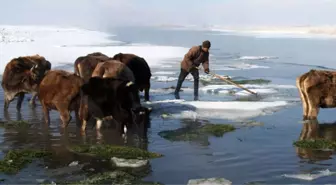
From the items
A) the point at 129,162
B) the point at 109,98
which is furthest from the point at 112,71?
the point at 129,162

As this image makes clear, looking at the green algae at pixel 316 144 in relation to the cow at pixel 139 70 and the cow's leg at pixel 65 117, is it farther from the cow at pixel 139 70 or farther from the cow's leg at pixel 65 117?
the cow at pixel 139 70

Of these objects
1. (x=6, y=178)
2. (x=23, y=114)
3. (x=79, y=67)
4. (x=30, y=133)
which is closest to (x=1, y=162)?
(x=6, y=178)

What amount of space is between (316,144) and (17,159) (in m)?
5.60

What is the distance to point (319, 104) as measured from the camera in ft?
39.5

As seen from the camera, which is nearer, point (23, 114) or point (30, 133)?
point (30, 133)

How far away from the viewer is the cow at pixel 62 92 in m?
10.4

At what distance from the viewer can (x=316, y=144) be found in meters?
9.34

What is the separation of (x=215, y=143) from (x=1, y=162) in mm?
4166

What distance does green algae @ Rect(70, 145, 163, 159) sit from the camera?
8.56m

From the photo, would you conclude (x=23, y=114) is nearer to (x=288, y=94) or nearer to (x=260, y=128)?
(x=260, y=128)

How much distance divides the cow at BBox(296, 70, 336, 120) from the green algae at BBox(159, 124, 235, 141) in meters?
2.27

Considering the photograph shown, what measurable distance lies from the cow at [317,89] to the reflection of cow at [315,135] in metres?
0.43

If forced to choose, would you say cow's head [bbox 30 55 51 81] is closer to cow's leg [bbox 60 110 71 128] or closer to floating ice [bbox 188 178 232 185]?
cow's leg [bbox 60 110 71 128]

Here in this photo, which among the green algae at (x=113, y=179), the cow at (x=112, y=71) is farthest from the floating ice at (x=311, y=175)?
the cow at (x=112, y=71)
